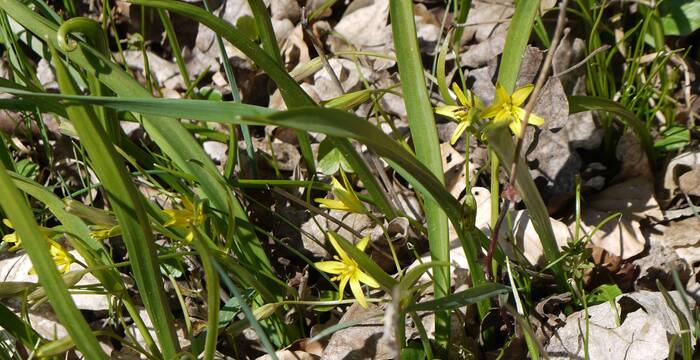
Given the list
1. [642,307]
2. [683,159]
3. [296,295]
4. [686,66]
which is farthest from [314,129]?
[686,66]

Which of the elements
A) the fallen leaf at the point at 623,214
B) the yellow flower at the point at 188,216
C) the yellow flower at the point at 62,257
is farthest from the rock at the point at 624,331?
the yellow flower at the point at 62,257

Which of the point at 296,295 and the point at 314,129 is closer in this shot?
the point at 314,129

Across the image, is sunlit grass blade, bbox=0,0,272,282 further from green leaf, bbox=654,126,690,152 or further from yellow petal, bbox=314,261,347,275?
green leaf, bbox=654,126,690,152

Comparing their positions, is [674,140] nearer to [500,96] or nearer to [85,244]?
[500,96]

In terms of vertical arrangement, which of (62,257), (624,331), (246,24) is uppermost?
(246,24)

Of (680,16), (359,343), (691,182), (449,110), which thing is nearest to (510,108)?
(449,110)

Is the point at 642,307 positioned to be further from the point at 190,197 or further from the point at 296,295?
the point at 190,197

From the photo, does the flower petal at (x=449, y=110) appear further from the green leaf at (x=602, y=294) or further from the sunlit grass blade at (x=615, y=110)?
the green leaf at (x=602, y=294)
